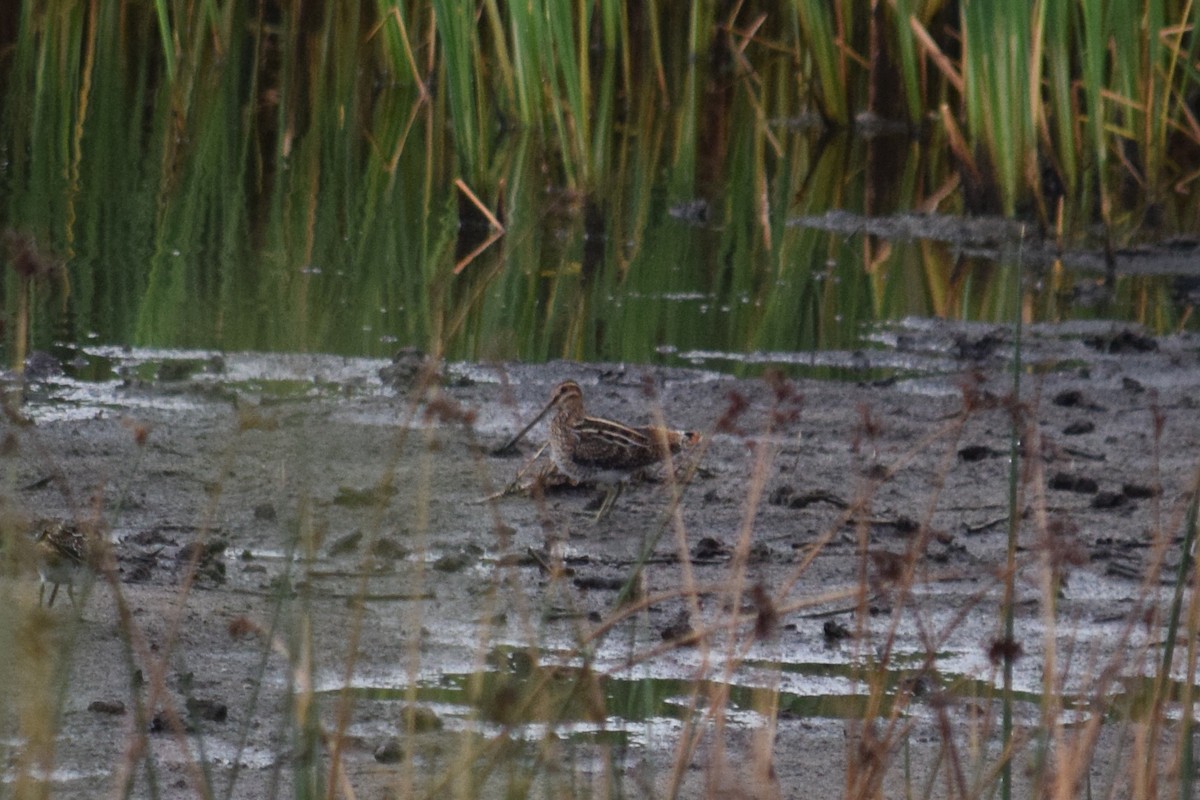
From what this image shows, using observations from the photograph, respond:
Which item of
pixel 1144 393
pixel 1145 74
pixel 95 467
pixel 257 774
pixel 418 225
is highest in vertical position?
pixel 1145 74

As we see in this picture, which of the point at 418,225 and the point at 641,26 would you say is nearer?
the point at 418,225

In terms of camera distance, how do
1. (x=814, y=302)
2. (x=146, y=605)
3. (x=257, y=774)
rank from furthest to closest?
1. (x=814, y=302)
2. (x=146, y=605)
3. (x=257, y=774)

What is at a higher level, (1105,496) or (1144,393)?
(1144,393)

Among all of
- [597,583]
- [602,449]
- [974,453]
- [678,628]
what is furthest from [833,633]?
[974,453]

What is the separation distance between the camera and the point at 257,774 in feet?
10.6

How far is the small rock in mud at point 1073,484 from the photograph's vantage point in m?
5.29

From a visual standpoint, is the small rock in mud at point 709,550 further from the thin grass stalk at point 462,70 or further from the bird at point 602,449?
the thin grass stalk at point 462,70

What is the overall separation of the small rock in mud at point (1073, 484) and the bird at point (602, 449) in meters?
1.00

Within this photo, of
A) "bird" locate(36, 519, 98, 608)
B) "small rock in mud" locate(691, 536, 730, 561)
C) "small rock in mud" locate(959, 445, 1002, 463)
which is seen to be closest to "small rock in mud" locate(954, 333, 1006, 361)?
"small rock in mud" locate(959, 445, 1002, 463)

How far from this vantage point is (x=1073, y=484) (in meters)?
5.31

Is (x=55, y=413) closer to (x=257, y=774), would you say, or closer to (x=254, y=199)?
(x=257, y=774)

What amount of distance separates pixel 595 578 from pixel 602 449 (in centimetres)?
73

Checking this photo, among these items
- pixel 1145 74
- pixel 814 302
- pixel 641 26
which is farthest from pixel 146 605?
pixel 641 26

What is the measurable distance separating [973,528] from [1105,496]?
42cm
